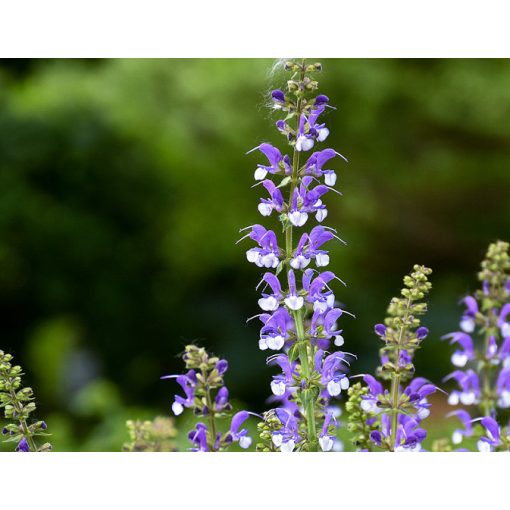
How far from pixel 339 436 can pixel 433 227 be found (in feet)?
6.44

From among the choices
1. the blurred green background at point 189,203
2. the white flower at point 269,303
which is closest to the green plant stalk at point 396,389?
the white flower at point 269,303

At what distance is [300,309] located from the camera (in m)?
1.27

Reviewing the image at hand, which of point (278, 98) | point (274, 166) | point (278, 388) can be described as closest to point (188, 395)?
point (278, 388)

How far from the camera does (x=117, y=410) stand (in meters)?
2.51

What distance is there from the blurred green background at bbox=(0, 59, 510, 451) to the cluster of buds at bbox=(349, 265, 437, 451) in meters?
1.68

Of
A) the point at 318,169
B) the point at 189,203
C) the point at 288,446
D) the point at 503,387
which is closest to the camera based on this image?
the point at 288,446

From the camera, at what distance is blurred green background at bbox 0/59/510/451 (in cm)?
314

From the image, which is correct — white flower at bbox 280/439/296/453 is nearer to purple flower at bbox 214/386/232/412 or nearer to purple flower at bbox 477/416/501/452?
purple flower at bbox 214/386/232/412

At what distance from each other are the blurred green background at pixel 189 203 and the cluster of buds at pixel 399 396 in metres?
1.68

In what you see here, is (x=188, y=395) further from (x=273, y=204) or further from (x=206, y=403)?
(x=273, y=204)

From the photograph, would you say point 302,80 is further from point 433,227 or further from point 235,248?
point 433,227

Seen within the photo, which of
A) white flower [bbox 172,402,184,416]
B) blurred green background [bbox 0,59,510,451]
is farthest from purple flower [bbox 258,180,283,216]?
blurred green background [bbox 0,59,510,451]

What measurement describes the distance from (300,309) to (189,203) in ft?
7.06

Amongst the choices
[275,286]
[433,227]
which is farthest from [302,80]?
[433,227]
